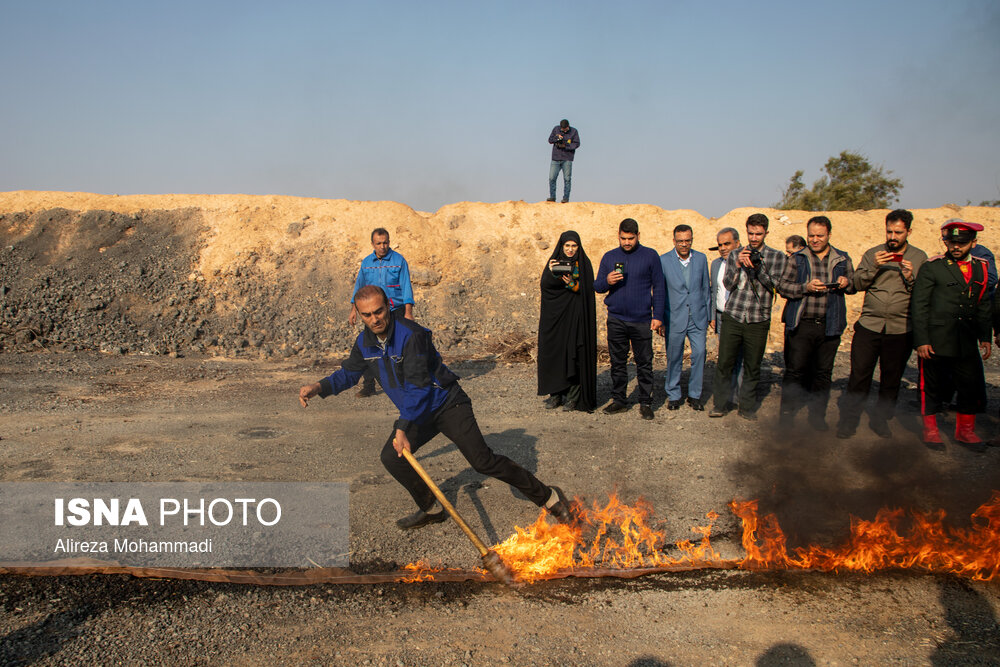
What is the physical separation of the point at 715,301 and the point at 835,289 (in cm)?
139

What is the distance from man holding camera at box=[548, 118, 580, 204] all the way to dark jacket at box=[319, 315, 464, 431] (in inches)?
555

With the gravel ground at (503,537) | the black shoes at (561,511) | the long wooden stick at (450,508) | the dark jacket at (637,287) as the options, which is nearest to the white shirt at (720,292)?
the dark jacket at (637,287)

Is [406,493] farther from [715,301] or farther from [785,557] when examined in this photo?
[715,301]

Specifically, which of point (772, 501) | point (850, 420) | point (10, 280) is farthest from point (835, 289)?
point (10, 280)

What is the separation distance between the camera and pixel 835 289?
640 cm

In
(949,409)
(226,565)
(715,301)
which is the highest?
(715,301)

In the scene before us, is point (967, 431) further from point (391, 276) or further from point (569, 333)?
point (391, 276)

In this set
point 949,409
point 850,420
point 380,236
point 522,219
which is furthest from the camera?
point 522,219

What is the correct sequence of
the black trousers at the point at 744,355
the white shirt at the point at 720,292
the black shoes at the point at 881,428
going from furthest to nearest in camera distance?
the white shirt at the point at 720,292 < the black trousers at the point at 744,355 < the black shoes at the point at 881,428

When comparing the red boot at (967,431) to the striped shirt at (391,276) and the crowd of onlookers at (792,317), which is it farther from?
the striped shirt at (391,276)

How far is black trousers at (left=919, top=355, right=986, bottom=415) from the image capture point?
5691 millimetres

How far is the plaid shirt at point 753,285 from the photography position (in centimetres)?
657

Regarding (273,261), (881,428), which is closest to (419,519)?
(881,428)

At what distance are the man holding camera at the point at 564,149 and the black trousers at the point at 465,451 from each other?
555 inches
